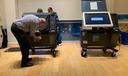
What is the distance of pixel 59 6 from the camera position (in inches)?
313

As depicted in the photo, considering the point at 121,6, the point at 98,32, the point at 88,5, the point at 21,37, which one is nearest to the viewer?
the point at 21,37

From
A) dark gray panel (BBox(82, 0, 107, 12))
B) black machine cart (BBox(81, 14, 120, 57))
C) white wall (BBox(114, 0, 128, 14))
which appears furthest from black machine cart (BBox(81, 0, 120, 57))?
white wall (BBox(114, 0, 128, 14))

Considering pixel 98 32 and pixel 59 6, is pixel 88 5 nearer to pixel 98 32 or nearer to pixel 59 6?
pixel 98 32

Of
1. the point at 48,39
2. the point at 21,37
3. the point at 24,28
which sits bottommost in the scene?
the point at 48,39

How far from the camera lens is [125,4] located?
784cm

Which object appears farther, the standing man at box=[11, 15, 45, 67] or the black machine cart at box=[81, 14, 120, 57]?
the black machine cart at box=[81, 14, 120, 57]

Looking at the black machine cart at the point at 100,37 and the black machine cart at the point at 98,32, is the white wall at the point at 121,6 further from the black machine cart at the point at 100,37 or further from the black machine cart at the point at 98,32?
the black machine cart at the point at 100,37

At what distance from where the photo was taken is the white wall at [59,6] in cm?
789

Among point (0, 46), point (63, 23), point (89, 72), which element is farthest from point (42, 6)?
point (89, 72)

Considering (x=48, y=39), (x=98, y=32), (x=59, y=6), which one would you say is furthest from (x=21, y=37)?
(x=59, y=6)

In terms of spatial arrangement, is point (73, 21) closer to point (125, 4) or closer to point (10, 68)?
point (125, 4)

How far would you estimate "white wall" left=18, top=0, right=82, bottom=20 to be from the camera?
7.89m

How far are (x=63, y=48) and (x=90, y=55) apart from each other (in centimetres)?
119

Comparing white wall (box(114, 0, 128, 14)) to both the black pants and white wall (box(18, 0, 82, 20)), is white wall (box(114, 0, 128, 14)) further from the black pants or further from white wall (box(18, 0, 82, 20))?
the black pants
